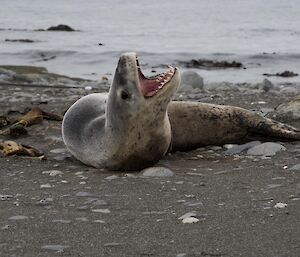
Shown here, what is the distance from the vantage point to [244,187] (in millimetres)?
5027

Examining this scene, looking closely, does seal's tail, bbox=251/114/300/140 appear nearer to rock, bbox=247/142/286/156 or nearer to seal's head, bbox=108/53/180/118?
rock, bbox=247/142/286/156

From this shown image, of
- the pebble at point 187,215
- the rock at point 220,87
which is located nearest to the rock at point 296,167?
the pebble at point 187,215

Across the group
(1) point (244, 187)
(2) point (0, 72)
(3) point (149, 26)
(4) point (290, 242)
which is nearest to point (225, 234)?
(4) point (290, 242)

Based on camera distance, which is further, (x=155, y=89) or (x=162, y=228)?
(x=155, y=89)

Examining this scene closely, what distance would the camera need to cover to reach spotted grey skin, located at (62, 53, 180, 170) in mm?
5727

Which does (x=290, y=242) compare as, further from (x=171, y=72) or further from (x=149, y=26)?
(x=149, y=26)

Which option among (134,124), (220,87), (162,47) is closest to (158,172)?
(134,124)

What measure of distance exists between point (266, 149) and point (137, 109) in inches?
50.1

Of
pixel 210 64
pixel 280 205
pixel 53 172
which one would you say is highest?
pixel 280 205

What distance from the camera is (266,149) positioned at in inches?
249

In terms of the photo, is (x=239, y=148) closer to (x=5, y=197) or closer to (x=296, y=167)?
(x=296, y=167)

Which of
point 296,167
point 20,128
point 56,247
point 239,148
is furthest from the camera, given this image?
point 20,128

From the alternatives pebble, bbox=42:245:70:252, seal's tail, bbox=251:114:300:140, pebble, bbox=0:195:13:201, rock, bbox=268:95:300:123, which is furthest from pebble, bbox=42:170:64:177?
rock, bbox=268:95:300:123

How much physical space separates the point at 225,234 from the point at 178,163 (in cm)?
234
